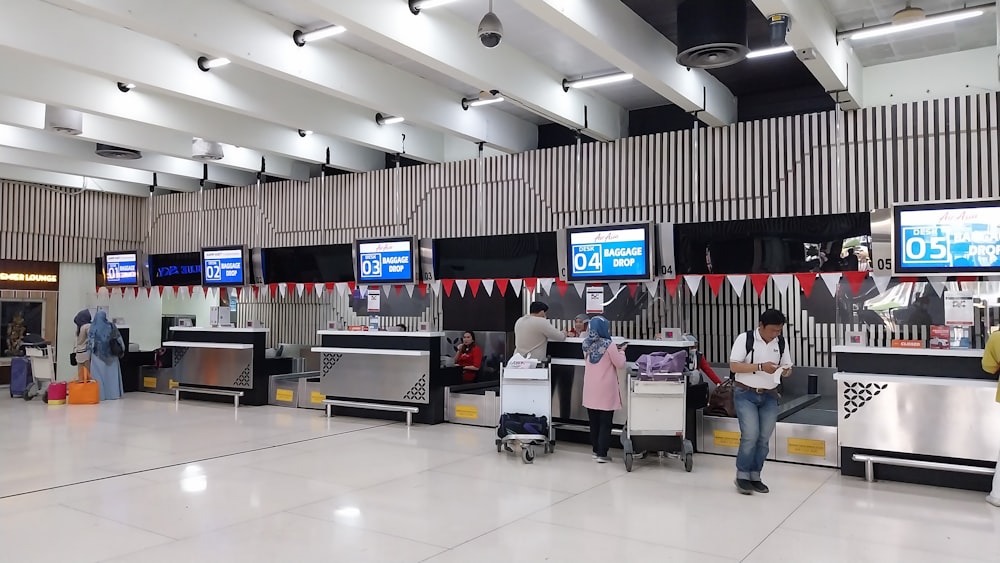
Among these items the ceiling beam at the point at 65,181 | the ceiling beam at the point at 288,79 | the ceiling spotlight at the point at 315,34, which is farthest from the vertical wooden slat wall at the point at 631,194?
the ceiling spotlight at the point at 315,34

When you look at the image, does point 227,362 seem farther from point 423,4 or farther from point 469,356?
point 423,4

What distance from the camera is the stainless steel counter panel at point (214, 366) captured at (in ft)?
35.2

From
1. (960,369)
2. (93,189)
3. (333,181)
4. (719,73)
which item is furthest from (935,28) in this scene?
(93,189)

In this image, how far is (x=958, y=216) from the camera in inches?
244

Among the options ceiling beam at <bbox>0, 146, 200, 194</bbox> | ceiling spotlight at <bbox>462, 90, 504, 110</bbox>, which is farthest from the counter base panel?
ceiling beam at <bbox>0, 146, 200, 194</bbox>

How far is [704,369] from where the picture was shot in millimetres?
7555

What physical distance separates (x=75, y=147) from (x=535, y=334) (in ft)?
24.5

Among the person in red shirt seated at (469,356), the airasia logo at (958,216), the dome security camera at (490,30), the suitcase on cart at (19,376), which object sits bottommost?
the suitcase on cart at (19,376)

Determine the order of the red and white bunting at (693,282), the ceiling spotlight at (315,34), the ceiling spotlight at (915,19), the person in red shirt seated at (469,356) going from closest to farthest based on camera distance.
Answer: the ceiling spotlight at (915,19) → the ceiling spotlight at (315,34) → the red and white bunting at (693,282) → the person in red shirt seated at (469,356)

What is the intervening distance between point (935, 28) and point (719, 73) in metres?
2.14

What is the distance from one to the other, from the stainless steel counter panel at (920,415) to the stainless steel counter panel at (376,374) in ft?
15.7

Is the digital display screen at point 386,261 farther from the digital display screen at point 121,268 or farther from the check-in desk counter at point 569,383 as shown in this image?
the digital display screen at point 121,268

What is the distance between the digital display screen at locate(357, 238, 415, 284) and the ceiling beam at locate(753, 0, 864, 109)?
5.22 meters

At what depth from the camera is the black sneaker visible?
5656mm
